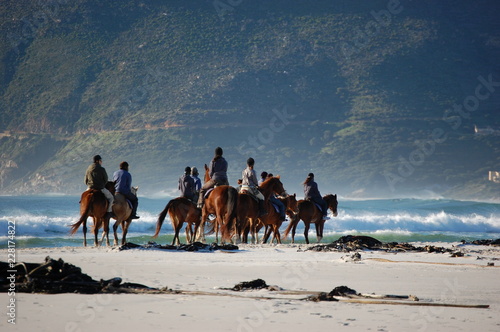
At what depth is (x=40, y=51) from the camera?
14012 centimetres

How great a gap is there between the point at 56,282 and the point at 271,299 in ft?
7.96

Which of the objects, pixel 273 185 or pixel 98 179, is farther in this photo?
pixel 273 185

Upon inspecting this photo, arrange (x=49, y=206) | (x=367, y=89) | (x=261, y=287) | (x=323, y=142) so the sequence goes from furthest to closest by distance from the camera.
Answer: (x=367, y=89), (x=323, y=142), (x=49, y=206), (x=261, y=287)

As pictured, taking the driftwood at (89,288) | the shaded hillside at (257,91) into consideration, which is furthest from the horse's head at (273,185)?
the shaded hillside at (257,91)

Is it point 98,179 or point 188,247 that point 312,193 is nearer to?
point 98,179

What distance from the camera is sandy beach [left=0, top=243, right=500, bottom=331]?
7535 millimetres

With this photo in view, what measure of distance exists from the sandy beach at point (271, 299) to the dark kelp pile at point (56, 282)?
21 centimetres

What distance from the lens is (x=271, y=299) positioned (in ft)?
29.8

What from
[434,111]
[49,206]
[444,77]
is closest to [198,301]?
[49,206]

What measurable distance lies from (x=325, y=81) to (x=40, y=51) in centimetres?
5037

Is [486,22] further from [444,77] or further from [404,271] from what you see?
[404,271]

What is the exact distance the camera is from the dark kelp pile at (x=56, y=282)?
8945mm

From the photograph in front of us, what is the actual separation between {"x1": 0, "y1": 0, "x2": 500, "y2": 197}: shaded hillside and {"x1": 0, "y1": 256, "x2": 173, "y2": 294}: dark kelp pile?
318 ft

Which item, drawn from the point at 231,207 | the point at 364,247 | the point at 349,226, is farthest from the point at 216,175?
the point at 349,226
